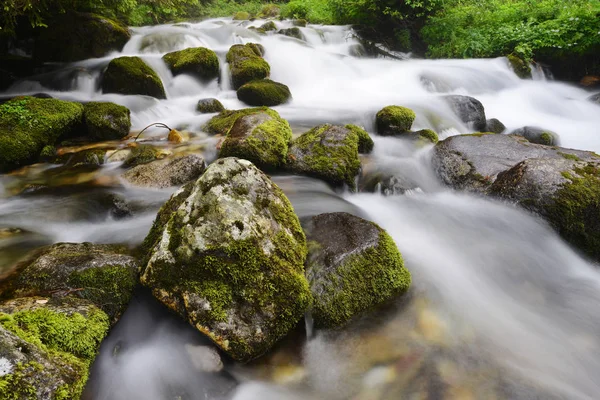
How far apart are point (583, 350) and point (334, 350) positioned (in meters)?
2.03

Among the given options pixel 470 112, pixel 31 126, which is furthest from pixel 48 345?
pixel 470 112

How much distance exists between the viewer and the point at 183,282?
2424 mm

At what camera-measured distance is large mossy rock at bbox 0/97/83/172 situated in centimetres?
521

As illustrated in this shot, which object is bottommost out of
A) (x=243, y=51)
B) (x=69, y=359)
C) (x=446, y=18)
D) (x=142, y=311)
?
(x=142, y=311)

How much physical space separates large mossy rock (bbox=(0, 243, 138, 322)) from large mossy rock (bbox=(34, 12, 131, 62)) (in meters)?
9.15

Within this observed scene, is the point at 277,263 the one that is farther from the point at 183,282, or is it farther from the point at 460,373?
the point at 460,373

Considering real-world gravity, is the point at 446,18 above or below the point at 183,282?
above

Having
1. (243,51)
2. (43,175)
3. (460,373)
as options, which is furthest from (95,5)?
(460,373)

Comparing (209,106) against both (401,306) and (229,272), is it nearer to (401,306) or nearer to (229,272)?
(229,272)

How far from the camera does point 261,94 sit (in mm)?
8406

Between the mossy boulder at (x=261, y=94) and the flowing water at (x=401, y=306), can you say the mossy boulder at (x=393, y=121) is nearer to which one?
the flowing water at (x=401, y=306)

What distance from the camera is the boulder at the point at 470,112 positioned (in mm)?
8039

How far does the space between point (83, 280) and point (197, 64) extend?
8273mm

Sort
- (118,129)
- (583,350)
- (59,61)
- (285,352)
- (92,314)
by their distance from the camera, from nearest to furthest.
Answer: (92,314), (285,352), (583,350), (118,129), (59,61)
